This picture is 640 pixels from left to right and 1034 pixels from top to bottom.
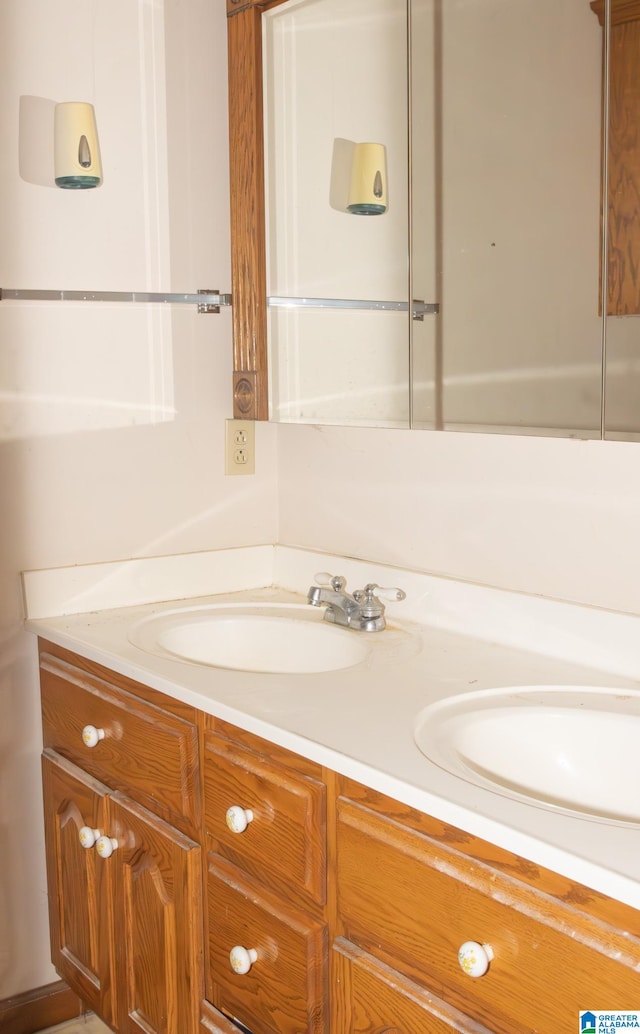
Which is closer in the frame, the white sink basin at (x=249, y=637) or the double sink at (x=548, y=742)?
the double sink at (x=548, y=742)

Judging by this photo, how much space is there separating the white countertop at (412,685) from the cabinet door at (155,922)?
0.26 metres

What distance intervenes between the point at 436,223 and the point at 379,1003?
3.31ft

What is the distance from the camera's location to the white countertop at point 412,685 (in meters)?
0.93

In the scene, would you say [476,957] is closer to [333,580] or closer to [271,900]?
[271,900]

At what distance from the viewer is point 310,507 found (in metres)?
2.07

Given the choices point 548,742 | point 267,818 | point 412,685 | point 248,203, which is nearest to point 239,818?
point 267,818

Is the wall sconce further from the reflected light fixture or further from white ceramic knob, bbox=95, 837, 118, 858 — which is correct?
white ceramic knob, bbox=95, 837, 118, 858

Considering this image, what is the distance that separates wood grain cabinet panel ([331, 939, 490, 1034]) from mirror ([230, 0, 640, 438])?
662mm

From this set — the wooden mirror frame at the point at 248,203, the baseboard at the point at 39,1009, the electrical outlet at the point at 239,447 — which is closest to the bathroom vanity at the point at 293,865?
the baseboard at the point at 39,1009

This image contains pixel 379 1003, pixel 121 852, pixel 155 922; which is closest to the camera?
pixel 379 1003

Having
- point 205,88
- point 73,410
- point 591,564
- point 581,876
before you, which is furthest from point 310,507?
point 581,876

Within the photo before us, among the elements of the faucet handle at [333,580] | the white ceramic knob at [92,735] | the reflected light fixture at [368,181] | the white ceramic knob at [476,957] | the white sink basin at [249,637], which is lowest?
the white ceramic knob at [92,735]

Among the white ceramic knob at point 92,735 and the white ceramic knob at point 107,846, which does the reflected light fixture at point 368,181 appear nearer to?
the white ceramic knob at point 92,735

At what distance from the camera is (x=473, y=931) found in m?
1.00
